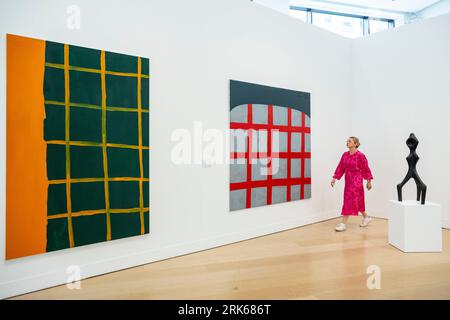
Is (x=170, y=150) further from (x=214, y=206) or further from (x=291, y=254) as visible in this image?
(x=291, y=254)

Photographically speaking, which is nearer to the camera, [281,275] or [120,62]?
[281,275]

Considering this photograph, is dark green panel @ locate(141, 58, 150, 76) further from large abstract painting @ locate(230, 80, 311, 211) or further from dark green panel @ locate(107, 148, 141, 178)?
large abstract painting @ locate(230, 80, 311, 211)

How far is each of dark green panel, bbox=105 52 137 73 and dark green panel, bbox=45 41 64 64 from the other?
1.21 feet

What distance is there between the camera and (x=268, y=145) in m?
4.03

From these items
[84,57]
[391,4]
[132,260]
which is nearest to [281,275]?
[132,260]

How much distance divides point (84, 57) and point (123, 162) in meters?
0.96

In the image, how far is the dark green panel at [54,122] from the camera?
239 centimetres

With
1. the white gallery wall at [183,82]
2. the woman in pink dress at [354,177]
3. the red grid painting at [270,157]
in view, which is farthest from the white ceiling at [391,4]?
the woman in pink dress at [354,177]

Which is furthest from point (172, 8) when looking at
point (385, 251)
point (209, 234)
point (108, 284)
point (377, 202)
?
point (377, 202)

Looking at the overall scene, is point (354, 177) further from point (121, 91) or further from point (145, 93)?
point (121, 91)

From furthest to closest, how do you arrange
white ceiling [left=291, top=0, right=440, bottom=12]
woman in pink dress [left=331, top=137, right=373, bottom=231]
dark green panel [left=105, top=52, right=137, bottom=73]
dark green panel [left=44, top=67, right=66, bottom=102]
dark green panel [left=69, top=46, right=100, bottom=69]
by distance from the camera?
white ceiling [left=291, top=0, right=440, bottom=12]
woman in pink dress [left=331, top=137, right=373, bottom=231]
dark green panel [left=105, top=52, right=137, bottom=73]
dark green panel [left=69, top=46, right=100, bottom=69]
dark green panel [left=44, top=67, right=66, bottom=102]

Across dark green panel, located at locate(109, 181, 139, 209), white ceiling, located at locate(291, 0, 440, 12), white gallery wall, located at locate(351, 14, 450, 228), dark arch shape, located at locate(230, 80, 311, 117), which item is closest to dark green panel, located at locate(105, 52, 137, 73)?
dark green panel, located at locate(109, 181, 139, 209)

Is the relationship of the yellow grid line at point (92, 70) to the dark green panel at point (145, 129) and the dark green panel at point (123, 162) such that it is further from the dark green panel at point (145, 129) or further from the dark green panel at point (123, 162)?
the dark green panel at point (123, 162)

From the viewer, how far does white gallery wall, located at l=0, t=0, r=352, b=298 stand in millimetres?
2426
